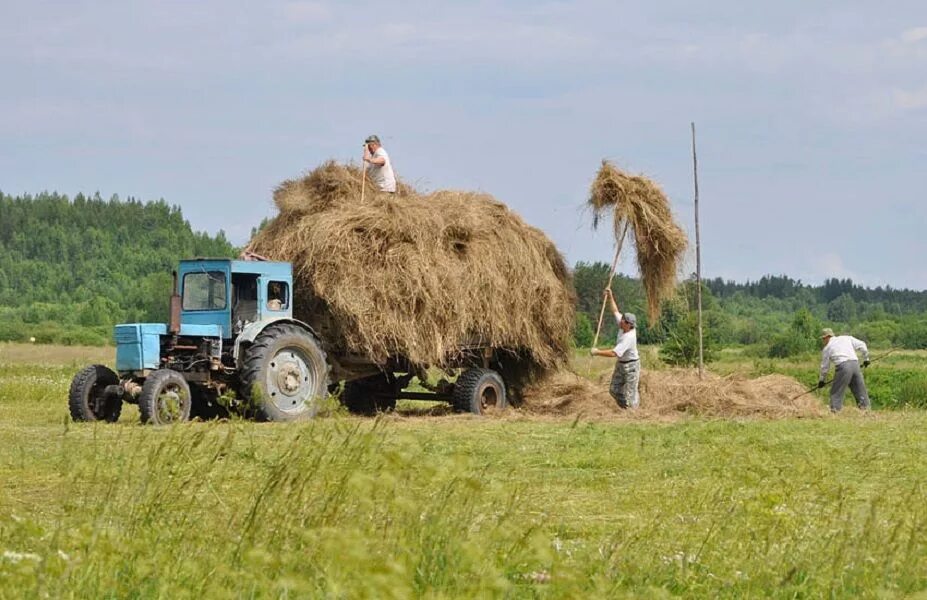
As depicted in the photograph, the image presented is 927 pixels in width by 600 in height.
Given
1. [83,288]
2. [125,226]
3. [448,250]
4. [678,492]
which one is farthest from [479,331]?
[125,226]

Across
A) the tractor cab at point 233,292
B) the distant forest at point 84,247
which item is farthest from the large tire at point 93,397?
the distant forest at point 84,247

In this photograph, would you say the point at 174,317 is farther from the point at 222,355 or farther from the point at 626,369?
the point at 626,369

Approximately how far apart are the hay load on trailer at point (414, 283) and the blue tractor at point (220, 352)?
0.59 meters

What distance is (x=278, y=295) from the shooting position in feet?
60.2

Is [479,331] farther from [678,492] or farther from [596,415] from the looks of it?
[678,492]

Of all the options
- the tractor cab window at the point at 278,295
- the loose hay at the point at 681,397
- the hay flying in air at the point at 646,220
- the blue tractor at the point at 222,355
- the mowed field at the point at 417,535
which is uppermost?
the hay flying in air at the point at 646,220

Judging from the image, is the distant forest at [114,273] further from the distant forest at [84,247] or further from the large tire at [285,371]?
the large tire at [285,371]

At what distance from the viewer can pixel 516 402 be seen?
21500 millimetres

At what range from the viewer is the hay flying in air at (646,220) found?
20703 mm

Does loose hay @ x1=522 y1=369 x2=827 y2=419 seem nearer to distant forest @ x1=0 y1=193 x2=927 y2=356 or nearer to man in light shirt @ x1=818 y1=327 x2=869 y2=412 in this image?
man in light shirt @ x1=818 y1=327 x2=869 y2=412

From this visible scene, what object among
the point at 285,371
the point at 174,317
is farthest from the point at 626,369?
the point at 174,317

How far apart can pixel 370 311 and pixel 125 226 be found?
151562 millimetres

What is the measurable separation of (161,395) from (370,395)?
4.66 m

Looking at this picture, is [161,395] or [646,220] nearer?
[161,395]
